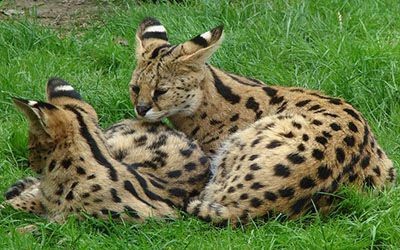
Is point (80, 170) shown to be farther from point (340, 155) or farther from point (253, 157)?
point (340, 155)

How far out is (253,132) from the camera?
7043 mm

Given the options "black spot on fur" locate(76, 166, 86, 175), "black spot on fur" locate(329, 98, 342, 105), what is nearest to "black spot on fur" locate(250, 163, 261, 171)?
"black spot on fur" locate(329, 98, 342, 105)

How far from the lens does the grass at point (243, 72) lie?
6266 mm

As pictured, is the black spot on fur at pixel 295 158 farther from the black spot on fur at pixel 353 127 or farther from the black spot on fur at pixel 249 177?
the black spot on fur at pixel 353 127

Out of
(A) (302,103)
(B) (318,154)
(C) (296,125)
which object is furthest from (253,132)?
(B) (318,154)

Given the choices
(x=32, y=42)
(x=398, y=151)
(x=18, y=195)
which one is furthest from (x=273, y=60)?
(x=18, y=195)

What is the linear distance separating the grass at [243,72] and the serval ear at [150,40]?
2.03 feet

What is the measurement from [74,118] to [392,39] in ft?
12.1

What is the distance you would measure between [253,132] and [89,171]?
1272 mm

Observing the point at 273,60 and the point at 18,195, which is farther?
the point at 273,60

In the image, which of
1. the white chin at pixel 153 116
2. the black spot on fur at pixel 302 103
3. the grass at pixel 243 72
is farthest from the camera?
the white chin at pixel 153 116

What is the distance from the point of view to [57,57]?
9.25 meters

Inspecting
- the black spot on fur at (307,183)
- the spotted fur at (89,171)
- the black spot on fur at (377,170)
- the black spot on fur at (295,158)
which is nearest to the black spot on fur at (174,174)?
the spotted fur at (89,171)

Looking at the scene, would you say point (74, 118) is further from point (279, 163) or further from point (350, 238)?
point (350, 238)
